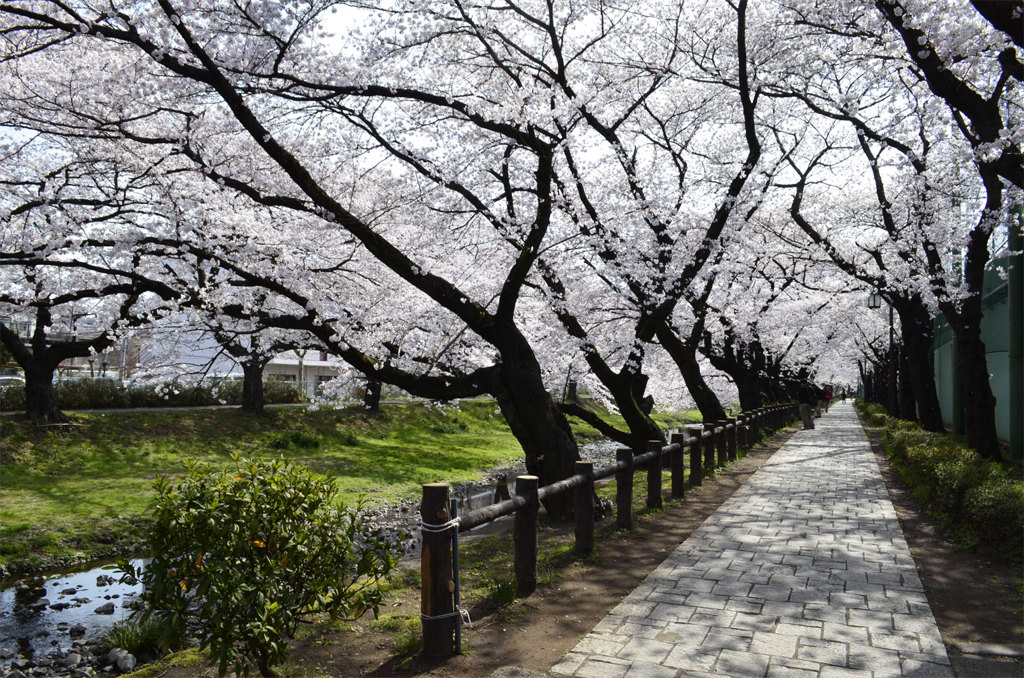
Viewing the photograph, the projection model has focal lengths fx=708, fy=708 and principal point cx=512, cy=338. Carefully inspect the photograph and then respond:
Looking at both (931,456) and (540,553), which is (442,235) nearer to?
(540,553)

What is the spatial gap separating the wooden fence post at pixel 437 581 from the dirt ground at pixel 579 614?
13cm

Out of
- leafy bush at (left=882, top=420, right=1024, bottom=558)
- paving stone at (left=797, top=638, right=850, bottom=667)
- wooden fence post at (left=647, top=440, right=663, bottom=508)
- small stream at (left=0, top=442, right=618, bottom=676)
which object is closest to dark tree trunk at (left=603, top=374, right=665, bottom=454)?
wooden fence post at (left=647, top=440, right=663, bottom=508)

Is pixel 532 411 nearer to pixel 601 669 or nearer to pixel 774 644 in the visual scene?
pixel 774 644

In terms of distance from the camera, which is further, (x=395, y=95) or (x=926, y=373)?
(x=926, y=373)

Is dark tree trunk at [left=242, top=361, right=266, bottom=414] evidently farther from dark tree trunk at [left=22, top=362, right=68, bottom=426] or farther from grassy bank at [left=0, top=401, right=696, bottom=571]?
dark tree trunk at [left=22, top=362, right=68, bottom=426]

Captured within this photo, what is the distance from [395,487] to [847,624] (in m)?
14.2

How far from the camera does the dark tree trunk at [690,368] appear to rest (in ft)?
51.2

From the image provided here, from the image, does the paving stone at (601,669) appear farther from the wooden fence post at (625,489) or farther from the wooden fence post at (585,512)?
the wooden fence post at (625,489)

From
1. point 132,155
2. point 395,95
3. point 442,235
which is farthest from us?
point 442,235

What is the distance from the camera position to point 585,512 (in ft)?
23.4

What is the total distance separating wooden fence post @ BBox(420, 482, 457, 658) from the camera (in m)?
4.52

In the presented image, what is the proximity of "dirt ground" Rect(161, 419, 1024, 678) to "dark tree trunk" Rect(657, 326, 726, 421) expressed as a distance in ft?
22.4

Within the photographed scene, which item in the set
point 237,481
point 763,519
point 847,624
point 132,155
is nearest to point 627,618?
point 847,624

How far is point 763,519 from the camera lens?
906 centimetres
